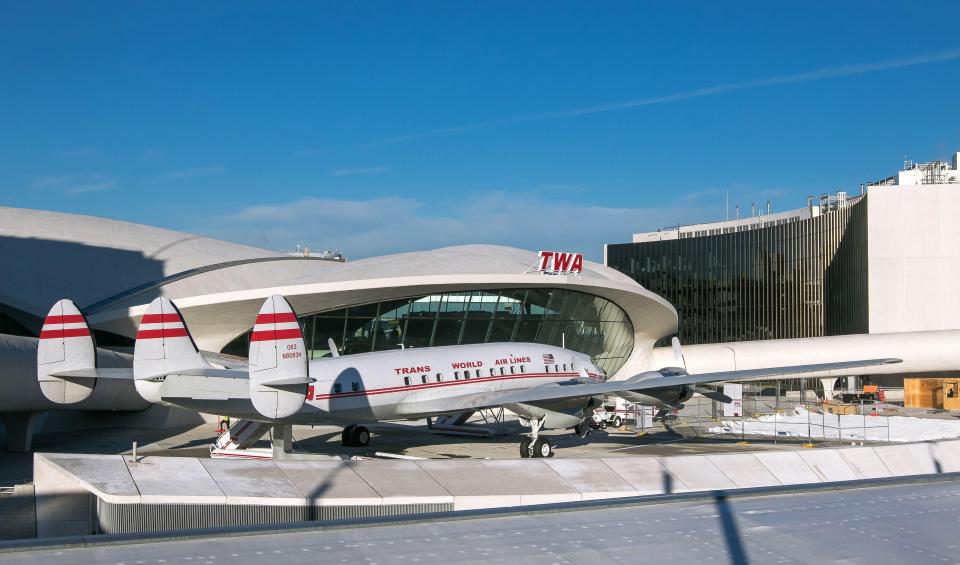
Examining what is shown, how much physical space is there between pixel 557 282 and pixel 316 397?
86.4 feet

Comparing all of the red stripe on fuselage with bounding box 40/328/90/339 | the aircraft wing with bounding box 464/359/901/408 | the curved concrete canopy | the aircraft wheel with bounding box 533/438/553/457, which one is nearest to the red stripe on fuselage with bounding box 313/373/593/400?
the aircraft wing with bounding box 464/359/901/408

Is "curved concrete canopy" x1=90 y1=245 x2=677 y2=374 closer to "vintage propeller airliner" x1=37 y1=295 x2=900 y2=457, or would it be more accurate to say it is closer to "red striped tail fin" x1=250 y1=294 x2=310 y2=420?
"vintage propeller airliner" x1=37 y1=295 x2=900 y2=457

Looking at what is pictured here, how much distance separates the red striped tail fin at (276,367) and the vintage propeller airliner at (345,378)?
0.02 meters

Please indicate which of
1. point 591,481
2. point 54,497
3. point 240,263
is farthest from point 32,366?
point 240,263

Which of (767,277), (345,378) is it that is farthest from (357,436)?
(767,277)

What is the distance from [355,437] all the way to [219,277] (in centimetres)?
2286

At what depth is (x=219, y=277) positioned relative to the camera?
178 ft

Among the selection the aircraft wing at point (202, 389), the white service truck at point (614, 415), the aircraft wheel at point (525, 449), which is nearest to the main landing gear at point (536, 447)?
the aircraft wheel at point (525, 449)

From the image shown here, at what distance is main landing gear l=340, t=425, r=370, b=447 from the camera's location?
115 feet

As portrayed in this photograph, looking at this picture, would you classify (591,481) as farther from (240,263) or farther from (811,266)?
(811,266)

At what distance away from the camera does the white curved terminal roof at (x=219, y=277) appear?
154 ft

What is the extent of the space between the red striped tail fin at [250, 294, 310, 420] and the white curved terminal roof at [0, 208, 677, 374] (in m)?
25.2

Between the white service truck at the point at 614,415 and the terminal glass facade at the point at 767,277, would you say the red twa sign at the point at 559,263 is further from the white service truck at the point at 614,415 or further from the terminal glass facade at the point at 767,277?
the terminal glass facade at the point at 767,277

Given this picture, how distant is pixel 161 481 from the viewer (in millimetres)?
15570
